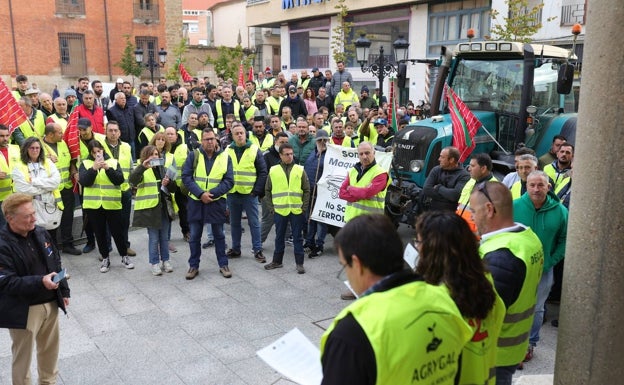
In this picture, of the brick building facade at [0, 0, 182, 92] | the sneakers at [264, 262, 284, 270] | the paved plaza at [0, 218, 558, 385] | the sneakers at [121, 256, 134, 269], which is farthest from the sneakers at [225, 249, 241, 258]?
the brick building facade at [0, 0, 182, 92]

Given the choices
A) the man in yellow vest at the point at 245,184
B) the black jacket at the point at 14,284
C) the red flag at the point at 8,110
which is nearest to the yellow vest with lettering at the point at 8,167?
Result: the red flag at the point at 8,110

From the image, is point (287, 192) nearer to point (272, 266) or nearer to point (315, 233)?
point (272, 266)

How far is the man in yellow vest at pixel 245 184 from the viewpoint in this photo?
816cm

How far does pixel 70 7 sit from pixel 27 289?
39.3m

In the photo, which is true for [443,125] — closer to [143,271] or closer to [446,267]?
[143,271]

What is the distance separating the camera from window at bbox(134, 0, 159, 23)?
40.2 metres

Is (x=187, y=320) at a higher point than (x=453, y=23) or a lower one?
lower

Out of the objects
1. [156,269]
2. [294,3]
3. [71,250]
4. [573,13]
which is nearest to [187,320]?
[156,269]

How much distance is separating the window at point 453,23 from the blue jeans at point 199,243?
18.5 m

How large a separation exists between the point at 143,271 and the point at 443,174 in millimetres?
4279

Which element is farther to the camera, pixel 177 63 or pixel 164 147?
pixel 177 63

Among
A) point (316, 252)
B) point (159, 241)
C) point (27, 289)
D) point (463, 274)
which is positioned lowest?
point (316, 252)

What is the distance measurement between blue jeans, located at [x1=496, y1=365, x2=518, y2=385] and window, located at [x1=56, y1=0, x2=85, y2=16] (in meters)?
40.9

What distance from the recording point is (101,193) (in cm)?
764
